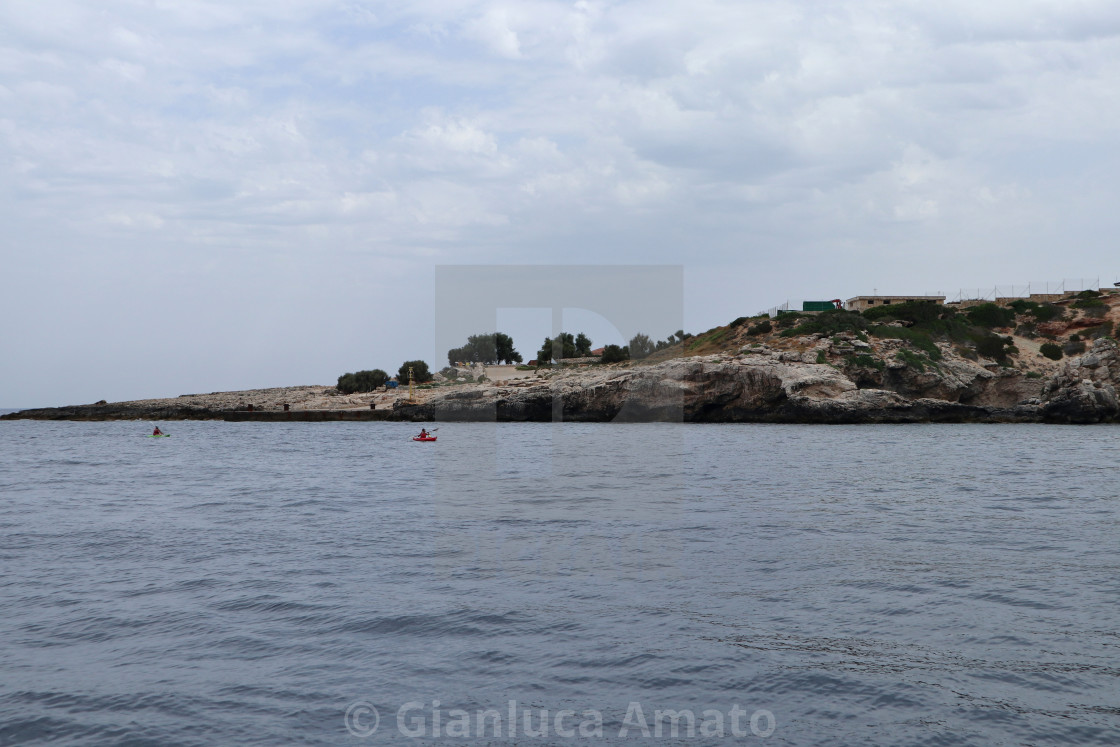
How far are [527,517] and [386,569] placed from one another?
536 centimetres

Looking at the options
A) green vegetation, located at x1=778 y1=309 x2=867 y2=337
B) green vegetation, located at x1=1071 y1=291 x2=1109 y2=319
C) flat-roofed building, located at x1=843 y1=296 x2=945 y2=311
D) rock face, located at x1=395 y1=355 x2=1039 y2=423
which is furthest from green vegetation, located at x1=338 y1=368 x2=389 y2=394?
green vegetation, located at x1=1071 y1=291 x2=1109 y2=319

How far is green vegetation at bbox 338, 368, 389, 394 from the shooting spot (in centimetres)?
8750

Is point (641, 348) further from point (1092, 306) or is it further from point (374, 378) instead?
point (1092, 306)

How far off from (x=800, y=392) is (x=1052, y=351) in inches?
1115

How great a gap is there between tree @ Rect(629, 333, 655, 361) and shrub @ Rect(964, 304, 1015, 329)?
32459 mm

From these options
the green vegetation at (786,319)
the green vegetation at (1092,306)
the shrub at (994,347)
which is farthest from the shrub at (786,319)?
the green vegetation at (1092,306)

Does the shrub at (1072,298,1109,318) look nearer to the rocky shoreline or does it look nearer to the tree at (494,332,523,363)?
the rocky shoreline

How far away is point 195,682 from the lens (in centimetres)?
818

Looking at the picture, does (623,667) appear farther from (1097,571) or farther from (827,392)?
(827,392)

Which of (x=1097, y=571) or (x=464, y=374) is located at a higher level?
(x=464, y=374)

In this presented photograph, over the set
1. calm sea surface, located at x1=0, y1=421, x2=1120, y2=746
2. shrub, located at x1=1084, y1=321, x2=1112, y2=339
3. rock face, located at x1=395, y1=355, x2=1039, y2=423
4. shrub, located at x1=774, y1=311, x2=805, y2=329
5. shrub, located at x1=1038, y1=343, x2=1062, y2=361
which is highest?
shrub, located at x1=774, y1=311, x2=805, y2=329

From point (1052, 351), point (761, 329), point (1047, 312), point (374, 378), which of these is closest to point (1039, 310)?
point (1047, 312)

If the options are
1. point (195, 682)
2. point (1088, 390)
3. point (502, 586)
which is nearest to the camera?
point (195, 682)

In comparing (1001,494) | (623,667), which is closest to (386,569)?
(623,667)
